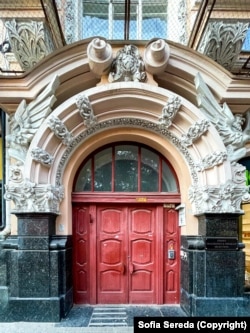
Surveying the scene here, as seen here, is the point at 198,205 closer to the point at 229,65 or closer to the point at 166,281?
the point at 166,281

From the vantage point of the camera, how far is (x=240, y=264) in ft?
17.6

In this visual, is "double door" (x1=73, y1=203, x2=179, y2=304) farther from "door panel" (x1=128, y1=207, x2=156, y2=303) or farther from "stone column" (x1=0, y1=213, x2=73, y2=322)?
"stone column" (x1=0, y1=213, x2=73, y2=322)

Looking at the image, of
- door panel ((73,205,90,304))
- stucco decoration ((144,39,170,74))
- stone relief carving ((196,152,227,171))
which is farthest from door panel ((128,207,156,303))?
stucco decoration ((144,39,170,74))

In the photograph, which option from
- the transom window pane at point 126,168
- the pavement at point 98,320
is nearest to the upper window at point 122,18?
the transom window pane at point 126,168

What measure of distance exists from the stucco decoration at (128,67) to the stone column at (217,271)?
2873 mm

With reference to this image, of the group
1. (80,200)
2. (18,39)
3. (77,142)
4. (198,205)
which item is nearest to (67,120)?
(77,142)

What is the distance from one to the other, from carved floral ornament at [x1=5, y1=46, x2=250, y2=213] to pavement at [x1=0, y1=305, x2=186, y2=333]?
6.45 feet

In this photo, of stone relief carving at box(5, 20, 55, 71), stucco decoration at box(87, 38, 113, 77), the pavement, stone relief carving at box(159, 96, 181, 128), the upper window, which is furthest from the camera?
the upper window

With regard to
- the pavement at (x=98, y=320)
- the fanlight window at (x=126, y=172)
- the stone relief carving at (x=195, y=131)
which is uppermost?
the stone relief carving at (x=195, y=131)

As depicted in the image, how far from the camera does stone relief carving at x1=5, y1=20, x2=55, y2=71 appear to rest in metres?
5.87

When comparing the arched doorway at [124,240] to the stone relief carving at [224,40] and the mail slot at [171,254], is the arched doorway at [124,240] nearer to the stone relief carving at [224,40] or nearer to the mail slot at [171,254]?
the mail slot at [171,254]

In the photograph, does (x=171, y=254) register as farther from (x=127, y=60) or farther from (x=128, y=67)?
(x=127, y=60)

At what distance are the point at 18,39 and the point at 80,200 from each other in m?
3.44

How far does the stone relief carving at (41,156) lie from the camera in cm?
532
